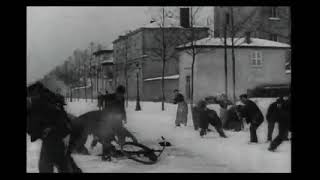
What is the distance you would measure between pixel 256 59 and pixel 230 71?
261 cm

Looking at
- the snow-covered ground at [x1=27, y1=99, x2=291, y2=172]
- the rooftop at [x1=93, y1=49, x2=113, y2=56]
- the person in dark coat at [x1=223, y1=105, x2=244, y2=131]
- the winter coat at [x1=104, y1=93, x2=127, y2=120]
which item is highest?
the rooftop at [x1=93, y1=49, x2=113, y2=56]

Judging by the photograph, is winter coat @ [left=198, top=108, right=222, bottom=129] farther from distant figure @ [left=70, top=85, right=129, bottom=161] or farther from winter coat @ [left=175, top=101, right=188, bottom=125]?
distant figure @ [left=70, top=85, right=129, bottom=161]

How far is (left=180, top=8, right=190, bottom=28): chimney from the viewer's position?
1780 cm

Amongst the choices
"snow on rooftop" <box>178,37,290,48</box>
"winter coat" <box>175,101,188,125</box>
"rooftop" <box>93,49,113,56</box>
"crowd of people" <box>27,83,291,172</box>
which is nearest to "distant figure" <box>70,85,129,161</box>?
"crowd of people" <box>27,83,291,172</box>

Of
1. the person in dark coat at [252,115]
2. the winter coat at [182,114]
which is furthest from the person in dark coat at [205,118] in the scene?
the winter coat at [182,114]

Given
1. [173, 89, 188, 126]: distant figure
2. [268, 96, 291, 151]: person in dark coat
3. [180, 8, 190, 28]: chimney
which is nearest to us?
Result: [268, 96, 291, 151]: person in dark coat

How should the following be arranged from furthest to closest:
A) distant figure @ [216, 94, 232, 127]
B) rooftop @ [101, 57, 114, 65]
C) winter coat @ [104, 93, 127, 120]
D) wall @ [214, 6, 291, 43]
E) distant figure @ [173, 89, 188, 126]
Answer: wall @ [214, 6, 291, 43], distant figure @ [173, 89, 188, 126], distant figure @ [216, 94, 232, 127], rooftop @ [101, 57, 114, 65], winter coat @ [104, 93, 127, 120]

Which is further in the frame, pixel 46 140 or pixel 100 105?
pixel 100 105

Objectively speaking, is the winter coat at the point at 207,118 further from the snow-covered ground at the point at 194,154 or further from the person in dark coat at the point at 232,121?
the person in dark coat at the point at 232,121

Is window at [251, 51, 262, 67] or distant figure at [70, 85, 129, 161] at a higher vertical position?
window at [251, 51, 262, 67]

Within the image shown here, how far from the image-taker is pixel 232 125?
620 inches
